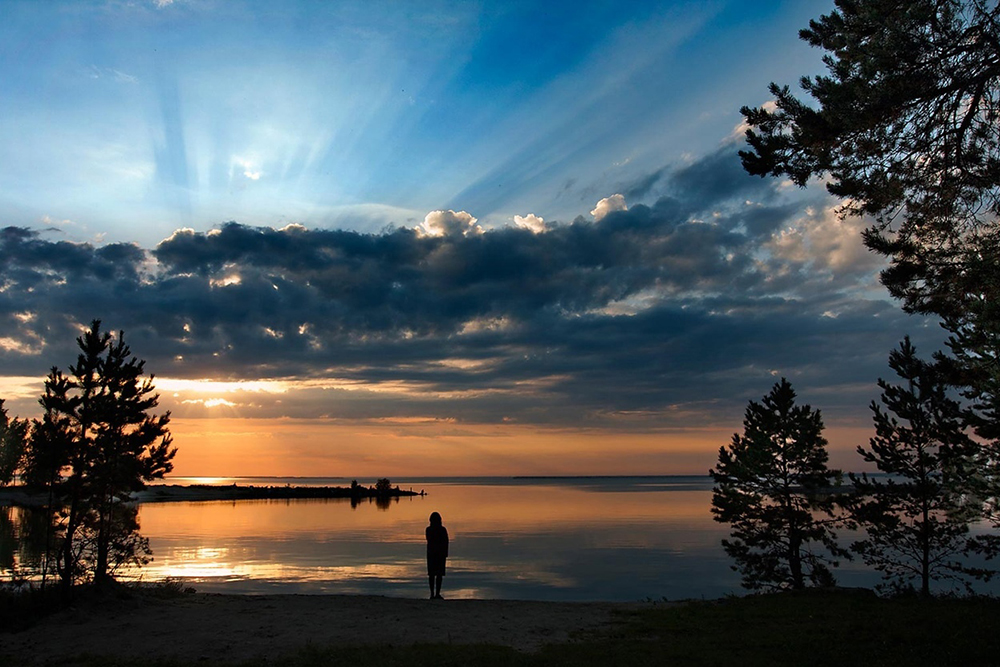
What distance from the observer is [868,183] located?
12.1 metres

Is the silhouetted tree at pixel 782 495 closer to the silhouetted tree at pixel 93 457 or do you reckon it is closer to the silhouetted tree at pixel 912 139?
the silhouetted tree at pixel 912 139

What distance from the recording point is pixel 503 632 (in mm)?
14289

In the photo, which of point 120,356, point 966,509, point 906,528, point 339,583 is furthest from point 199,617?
point 906,528

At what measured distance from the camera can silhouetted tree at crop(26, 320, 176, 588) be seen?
61.8ft

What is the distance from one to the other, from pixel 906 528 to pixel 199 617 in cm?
2611

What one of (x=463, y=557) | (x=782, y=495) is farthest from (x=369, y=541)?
(x=782, y=495)

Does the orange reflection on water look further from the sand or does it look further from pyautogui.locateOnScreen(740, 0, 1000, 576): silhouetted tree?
pyautogui.locateOnScreen(740, 0, 1000, 576): silhouetted tree

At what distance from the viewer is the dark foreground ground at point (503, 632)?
1180cm

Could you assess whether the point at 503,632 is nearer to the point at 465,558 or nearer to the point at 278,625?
the point at 278,625

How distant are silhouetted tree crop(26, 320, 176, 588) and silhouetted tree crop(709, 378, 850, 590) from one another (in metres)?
25.7

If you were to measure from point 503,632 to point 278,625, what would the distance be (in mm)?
5291

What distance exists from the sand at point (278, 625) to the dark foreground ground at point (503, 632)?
43mm

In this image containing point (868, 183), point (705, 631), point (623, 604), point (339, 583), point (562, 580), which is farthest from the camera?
point (562, 580)

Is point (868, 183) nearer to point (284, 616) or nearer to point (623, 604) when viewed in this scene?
point (623, 604)
